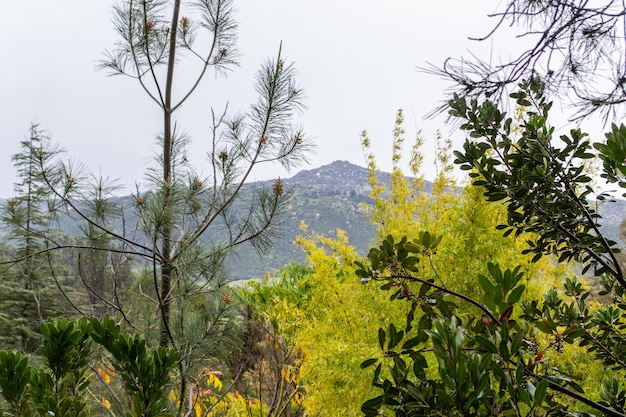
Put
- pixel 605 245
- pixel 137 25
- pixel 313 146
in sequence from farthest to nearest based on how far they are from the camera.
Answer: pixel 313 146 → pixel 137 25 → pixel 605 245

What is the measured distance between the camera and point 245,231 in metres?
2.44

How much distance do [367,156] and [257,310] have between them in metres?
2.14

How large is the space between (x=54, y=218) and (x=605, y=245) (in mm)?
2393

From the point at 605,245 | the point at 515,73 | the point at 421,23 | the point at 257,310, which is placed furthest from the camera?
the point at 257,310

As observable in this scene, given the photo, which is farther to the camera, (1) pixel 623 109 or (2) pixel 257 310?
(2) pixel 257 310

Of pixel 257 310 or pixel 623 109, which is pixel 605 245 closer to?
pixel 623 109

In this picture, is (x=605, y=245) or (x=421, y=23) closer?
(x=605, y=245)

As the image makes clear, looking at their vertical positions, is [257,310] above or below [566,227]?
below

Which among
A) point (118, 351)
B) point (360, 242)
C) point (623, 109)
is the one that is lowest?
point (360, 242)

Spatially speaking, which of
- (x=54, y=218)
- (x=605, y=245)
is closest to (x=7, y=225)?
(x=54, y=218)

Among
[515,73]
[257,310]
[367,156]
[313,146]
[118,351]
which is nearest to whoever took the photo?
[118,351]

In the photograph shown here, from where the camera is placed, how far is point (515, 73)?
4.36 feet

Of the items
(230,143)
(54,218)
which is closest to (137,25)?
(230,143)

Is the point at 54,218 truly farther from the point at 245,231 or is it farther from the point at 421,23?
the point at 421,23
